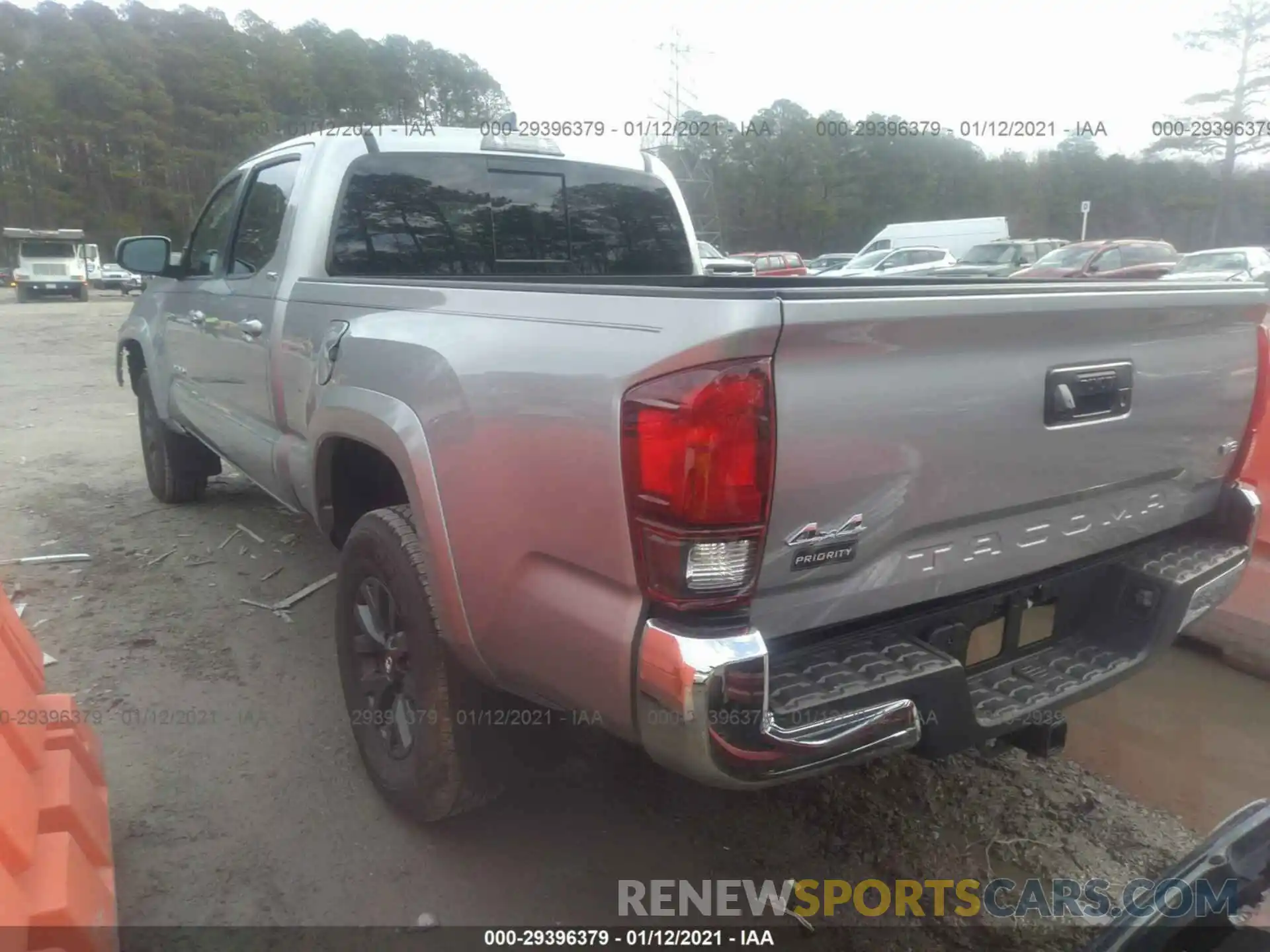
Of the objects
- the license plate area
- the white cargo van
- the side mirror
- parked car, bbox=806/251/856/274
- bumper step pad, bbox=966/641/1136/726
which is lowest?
bumper step pad, bbox=966/641/1136/726

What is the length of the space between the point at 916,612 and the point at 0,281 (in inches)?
1959

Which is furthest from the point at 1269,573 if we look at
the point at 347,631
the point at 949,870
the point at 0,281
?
the point at 0,281

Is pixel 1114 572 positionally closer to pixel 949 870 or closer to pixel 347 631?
pixel 949 870

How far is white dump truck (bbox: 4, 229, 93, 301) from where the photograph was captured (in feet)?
97.7

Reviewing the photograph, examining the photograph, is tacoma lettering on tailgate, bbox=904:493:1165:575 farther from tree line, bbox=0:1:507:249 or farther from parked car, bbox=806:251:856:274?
tree line, bbox=0:1:507:249

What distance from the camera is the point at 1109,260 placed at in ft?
A: 65.1

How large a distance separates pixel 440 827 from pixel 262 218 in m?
2.59

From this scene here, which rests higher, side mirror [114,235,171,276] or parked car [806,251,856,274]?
side mirror [114,235,171,276]

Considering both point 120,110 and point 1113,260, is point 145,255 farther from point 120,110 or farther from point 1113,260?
point 120,110

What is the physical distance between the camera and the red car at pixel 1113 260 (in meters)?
19.3

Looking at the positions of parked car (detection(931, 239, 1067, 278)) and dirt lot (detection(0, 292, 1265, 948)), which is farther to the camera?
parked car (detection(931, 239, 1067, 278))

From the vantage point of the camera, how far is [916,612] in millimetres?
2025

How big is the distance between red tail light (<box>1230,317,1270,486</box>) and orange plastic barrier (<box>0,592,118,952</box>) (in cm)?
310

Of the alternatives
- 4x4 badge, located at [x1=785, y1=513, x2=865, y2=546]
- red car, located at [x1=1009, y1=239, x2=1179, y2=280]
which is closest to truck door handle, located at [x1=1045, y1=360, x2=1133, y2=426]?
4x4 badge, located at [x1=785, y1=513, x2=865, y2=546]
